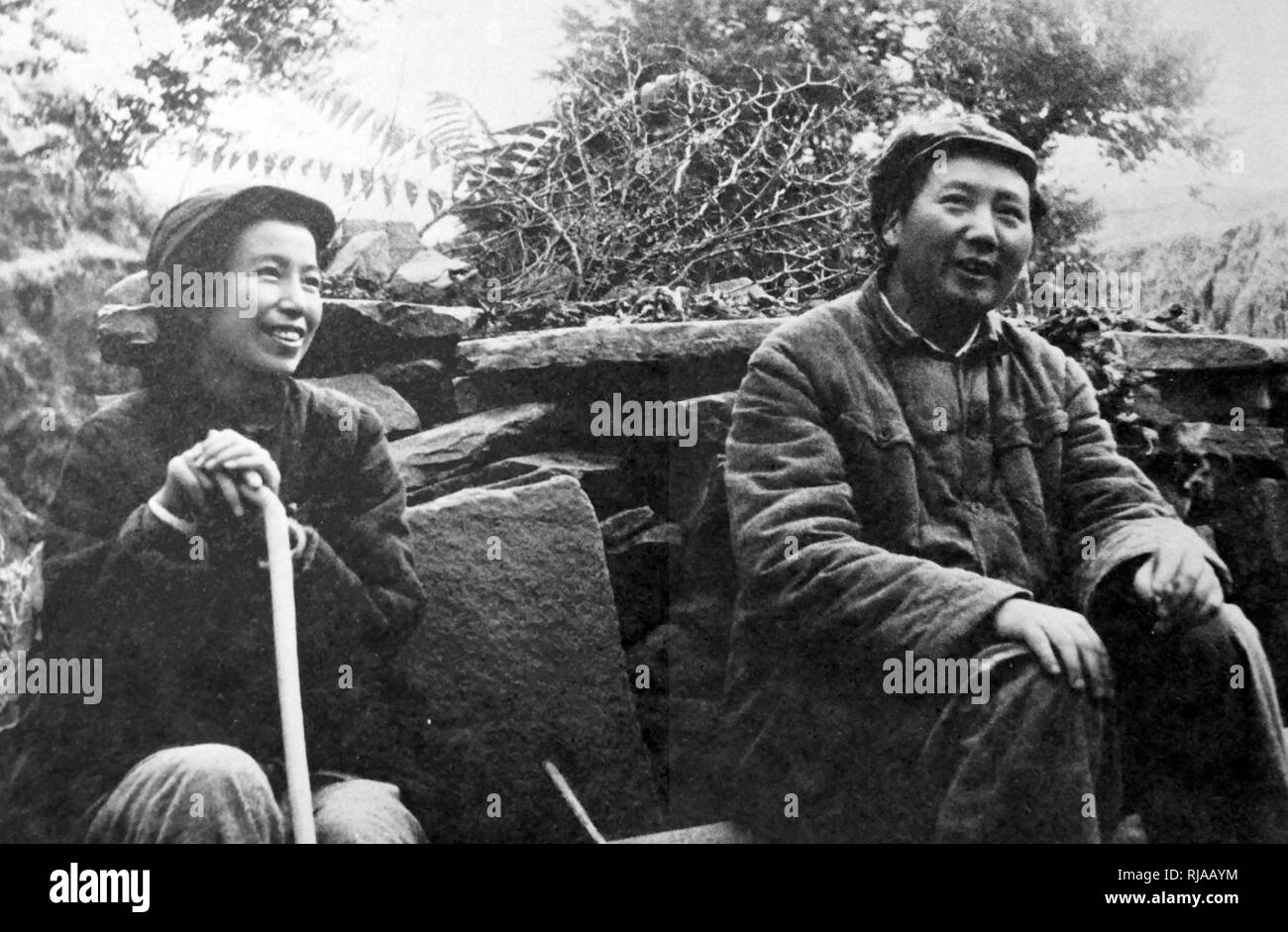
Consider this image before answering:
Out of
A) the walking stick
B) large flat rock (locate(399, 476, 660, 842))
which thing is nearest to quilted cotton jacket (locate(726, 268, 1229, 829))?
large flat rock (locate(399, 476, 660, 842))

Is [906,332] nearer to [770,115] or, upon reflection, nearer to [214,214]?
[770,115]

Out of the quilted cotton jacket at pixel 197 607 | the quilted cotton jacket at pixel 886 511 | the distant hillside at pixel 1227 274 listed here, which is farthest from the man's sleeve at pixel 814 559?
the distant hillside at pixel 1227 274

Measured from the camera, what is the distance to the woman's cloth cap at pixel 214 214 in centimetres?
448

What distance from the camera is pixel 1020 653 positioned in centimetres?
413

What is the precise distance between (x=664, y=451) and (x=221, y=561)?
1217mm

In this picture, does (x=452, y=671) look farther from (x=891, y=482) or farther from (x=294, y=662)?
(x=891, y=482)

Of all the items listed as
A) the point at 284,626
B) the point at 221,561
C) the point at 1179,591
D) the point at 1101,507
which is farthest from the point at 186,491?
the point at 1179,591

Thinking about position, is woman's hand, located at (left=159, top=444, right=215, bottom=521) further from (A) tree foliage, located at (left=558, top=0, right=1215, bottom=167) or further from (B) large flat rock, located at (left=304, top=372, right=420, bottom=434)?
(A) tree foliage, located at (left=558, top=0, right=1215, bottom=167)

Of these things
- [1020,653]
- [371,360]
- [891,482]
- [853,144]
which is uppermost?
[853,144]

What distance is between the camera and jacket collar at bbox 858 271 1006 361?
4516 millimetres

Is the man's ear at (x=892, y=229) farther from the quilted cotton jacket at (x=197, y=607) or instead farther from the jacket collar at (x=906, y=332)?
the quilted cotton jacket at (x=197, y=607)
